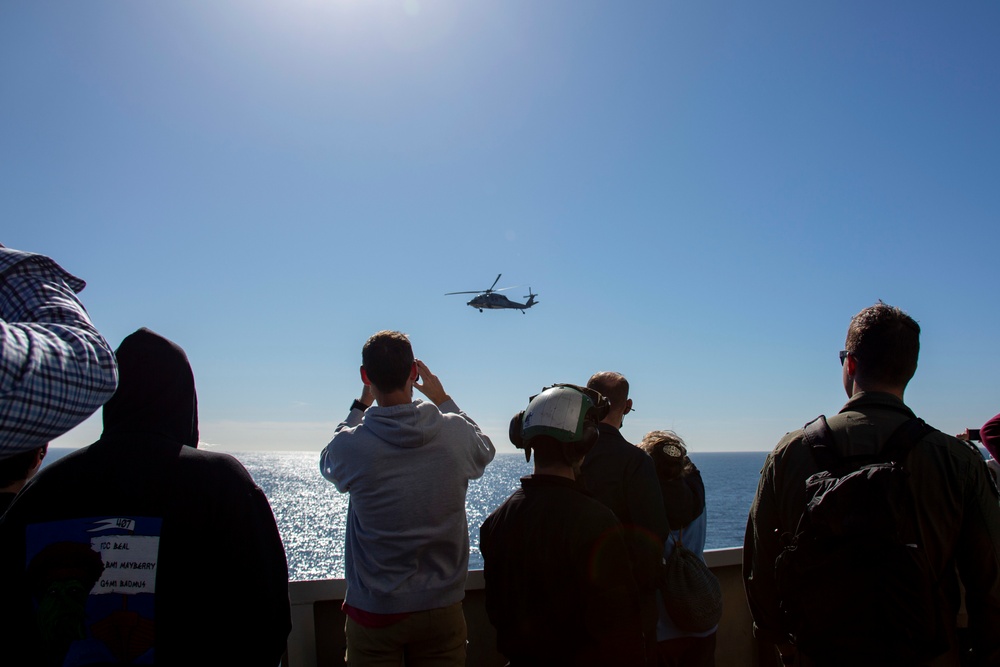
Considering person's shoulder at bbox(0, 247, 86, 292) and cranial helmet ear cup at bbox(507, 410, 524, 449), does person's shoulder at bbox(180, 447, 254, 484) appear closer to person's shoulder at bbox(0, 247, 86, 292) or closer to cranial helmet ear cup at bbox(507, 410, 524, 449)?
person's shoulder at bbox(0, 247, 86, 292)

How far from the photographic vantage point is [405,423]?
3303 millimetres

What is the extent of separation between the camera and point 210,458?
2145 mm

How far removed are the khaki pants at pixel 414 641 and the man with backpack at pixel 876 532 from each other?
1485mm

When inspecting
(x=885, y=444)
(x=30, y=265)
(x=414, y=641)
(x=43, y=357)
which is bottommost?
(x=414, y=641)

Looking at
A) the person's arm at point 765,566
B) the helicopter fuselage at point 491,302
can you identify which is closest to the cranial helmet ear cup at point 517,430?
the person's arm at point 765,566

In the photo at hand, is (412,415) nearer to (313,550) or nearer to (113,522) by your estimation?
(113,522)

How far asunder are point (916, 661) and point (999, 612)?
45 centimetres

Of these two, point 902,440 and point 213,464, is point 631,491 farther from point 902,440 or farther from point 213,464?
point 213,464

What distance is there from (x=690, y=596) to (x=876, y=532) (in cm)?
156

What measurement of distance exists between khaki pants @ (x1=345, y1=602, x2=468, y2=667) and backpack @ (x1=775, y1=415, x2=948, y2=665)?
1.65m

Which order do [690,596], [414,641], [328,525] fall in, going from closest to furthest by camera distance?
[414,641] → [690,596] → [328,525]

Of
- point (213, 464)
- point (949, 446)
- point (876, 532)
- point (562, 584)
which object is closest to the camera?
point (213, 464)

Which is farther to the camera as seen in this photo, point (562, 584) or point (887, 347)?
point (887, 347)

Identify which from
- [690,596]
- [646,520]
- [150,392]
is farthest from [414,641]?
[150,392]
